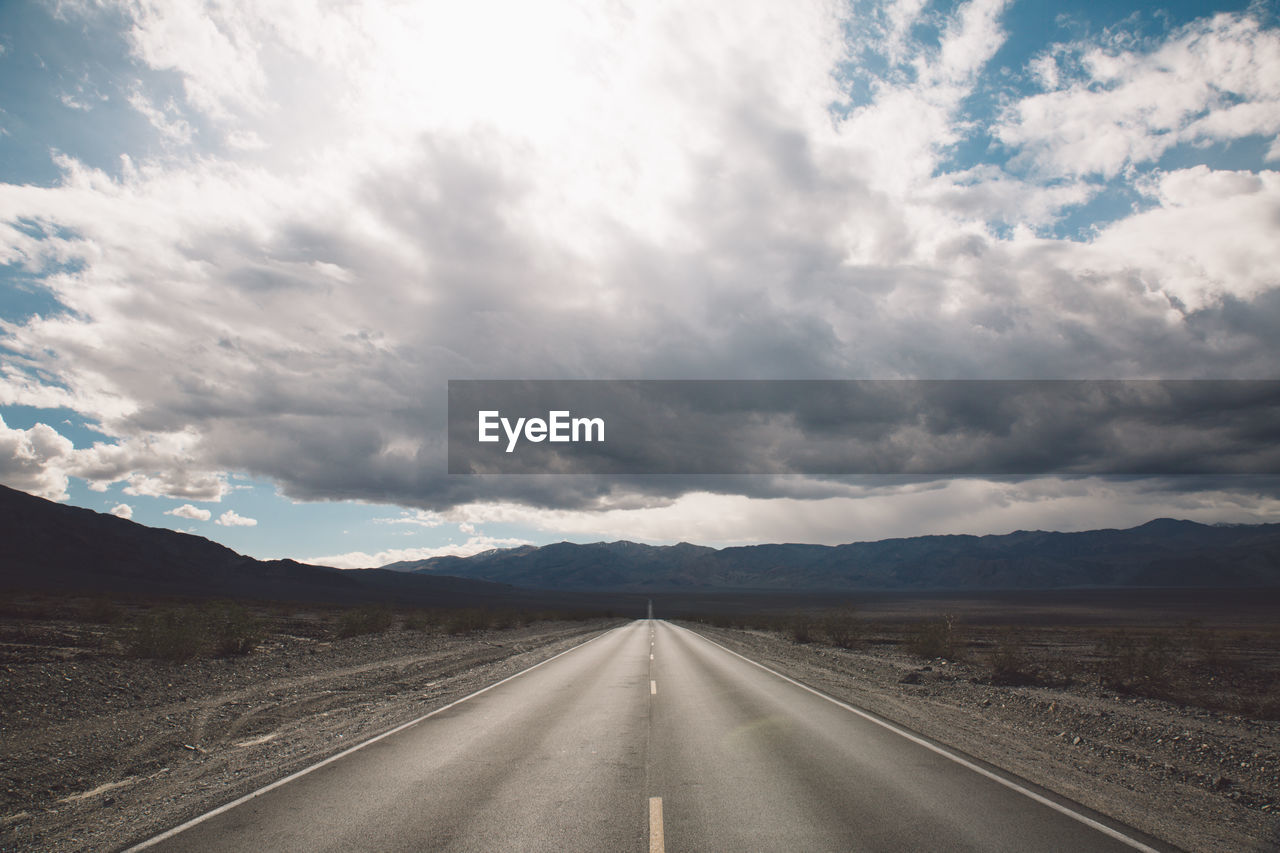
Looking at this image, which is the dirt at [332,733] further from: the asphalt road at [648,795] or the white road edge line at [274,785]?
the asphalt road at [648,795]

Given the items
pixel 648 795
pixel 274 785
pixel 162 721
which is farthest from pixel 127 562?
pixel 648 795

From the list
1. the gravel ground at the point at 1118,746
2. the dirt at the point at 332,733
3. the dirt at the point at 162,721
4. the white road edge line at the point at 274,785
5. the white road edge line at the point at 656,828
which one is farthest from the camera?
the dirt at the point at 162,721

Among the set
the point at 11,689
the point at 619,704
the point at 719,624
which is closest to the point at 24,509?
the point at 719,624

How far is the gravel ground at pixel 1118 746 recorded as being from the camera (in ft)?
22.4

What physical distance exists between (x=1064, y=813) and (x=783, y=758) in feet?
10.6

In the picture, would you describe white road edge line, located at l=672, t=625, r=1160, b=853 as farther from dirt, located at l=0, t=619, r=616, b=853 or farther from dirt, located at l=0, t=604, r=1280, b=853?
dirt, located at l=0, t=619, r=616, b=853

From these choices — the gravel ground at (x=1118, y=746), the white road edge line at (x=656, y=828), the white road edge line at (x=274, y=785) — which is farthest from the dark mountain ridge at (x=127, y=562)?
the white road edge line at (x=656, y=828)

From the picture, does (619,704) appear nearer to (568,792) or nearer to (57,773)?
(568,792)

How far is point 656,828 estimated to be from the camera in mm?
6008

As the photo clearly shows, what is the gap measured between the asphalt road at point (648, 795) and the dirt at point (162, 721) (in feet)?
3.90

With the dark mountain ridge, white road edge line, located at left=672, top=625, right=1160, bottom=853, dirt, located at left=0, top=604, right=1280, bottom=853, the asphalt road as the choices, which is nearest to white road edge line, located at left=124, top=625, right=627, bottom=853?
the asphalt road

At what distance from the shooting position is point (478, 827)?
6.10 meters

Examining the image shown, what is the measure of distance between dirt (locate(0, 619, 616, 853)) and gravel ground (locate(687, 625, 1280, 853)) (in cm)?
941

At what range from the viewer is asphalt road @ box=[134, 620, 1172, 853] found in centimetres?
580
